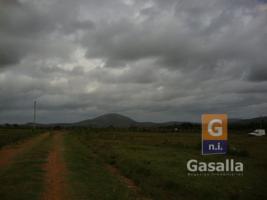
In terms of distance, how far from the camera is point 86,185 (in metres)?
13.1

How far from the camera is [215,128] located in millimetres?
26906

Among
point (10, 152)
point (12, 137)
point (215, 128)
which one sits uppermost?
point (215, 128)

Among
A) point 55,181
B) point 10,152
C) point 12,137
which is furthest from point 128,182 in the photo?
point 12,137

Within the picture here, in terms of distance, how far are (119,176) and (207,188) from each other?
15.2 ft

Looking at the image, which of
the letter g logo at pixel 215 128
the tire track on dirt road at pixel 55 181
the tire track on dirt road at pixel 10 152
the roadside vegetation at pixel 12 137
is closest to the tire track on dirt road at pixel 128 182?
the tire track on dirt road at pixel 55 181

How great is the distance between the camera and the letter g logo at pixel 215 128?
81.6 feet

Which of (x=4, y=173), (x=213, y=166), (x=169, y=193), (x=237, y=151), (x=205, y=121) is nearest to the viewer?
(x=169, y=193)

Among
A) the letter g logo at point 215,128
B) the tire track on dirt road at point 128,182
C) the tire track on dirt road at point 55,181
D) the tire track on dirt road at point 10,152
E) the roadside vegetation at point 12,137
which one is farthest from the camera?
the roadside vegetation at point 12,137

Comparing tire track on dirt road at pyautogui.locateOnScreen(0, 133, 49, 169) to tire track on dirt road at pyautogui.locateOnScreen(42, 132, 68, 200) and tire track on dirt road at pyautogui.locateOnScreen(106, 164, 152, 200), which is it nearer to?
tire track on dirt road at pyautogui.locateOnScreen(42, 132, 68, 200)

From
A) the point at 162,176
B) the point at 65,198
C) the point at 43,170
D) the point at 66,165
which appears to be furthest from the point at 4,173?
the point at 162,176

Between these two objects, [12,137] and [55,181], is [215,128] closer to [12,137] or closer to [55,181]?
[55,181]

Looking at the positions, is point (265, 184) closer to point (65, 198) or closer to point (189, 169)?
point (189, 169)

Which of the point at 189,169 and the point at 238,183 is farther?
the point at 189,169

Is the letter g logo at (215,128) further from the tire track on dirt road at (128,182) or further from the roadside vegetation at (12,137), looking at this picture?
the roadside vegetation at (12,137)
